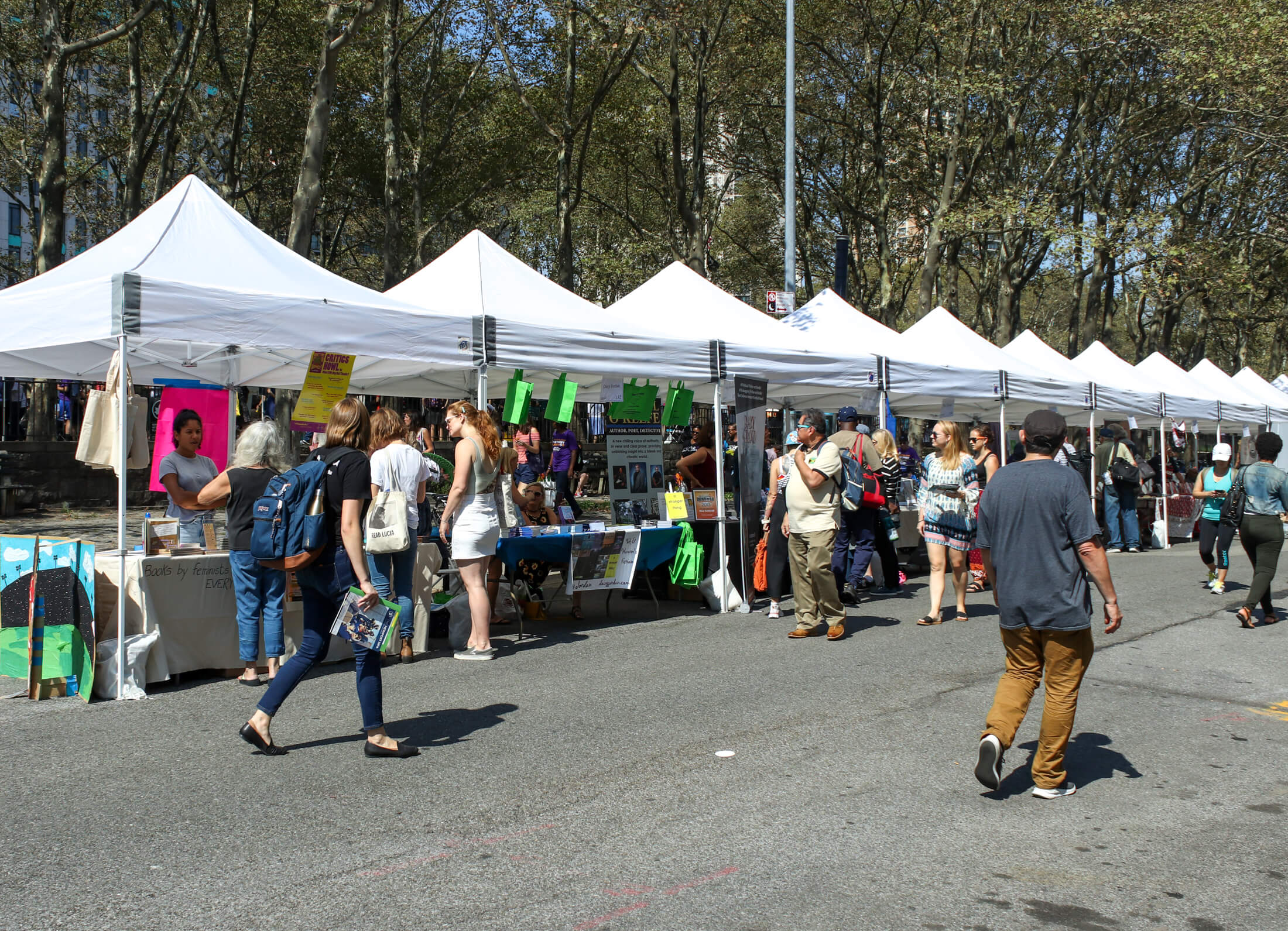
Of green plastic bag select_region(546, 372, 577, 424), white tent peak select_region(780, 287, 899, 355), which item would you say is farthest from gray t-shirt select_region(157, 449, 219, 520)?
white tent peak select_region(780, 287, 899, 355)

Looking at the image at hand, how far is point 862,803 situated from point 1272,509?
20.2ft

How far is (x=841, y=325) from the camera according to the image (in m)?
13.9

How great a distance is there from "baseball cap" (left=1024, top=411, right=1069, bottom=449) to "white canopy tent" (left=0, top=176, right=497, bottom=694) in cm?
497

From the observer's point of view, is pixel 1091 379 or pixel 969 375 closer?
pixel 969 375

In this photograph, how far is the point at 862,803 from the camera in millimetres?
4574

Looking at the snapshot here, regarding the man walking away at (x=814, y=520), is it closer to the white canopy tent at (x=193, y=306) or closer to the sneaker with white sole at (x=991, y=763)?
the white canopy tent at (x=193, y=306)

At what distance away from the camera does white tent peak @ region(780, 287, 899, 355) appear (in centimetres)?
1347

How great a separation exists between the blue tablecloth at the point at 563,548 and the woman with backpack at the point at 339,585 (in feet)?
9.34

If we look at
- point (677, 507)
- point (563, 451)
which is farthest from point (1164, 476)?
point (677, 507)

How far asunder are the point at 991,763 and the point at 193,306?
5600 millimetres

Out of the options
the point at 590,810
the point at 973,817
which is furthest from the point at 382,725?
the point at 973,817

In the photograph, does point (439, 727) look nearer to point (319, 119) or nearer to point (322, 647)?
point (322, 647)

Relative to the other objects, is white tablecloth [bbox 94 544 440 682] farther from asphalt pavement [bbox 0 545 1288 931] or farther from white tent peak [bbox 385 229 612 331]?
white tent peak [bbox 385 229 612 331]

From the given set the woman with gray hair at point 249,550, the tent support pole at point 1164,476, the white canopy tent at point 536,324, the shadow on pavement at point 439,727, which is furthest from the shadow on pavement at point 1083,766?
the tent support pole at point 1164,476
